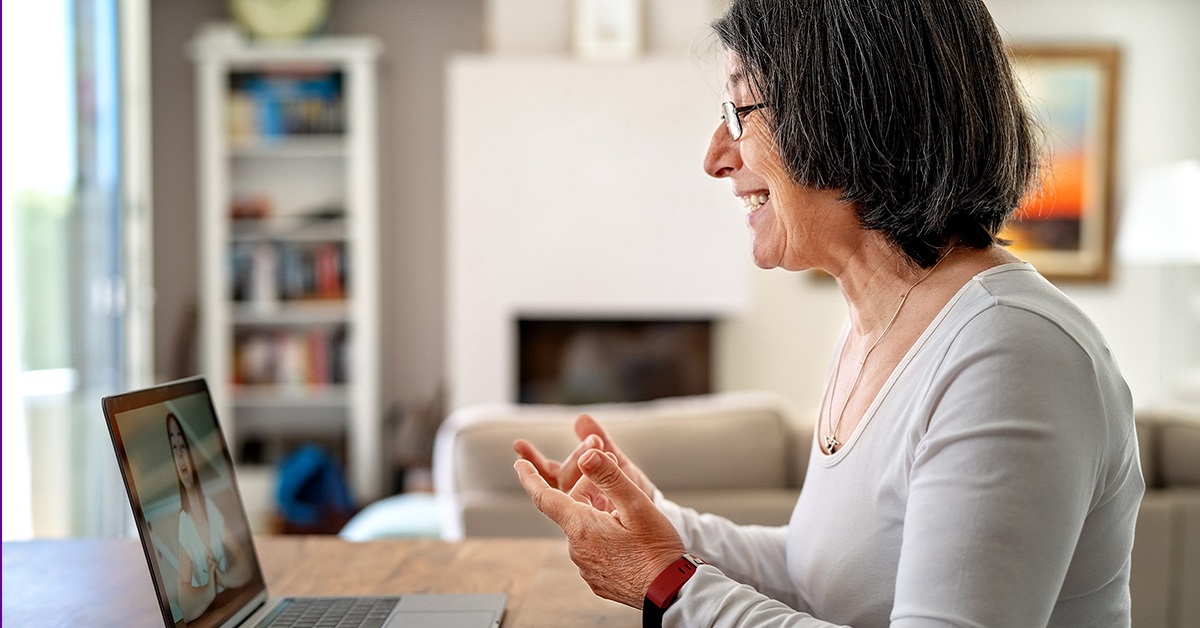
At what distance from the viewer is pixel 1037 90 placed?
16.9ft

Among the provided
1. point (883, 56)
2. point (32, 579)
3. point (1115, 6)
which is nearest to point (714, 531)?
point (883, 56)

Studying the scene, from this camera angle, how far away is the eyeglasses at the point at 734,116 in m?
1.03

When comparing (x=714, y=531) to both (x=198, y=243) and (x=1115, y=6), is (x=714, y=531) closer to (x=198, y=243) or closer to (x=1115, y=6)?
(x=198, y=243)

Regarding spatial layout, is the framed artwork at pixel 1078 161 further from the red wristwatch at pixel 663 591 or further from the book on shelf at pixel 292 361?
the red wristwatch at pixel 663 591

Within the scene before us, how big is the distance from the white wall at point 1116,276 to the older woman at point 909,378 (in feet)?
13.4

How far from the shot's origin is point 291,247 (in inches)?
189

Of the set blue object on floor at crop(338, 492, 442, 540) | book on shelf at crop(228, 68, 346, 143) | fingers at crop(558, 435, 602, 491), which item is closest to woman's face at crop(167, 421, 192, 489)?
fingers at crop(558, 435, 602, 491)

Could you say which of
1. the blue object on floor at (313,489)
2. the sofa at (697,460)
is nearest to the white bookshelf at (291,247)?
the blue object on floor at (313,489)

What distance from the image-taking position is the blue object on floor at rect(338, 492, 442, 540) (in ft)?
9.78

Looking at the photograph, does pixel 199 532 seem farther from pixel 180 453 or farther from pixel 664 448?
pixel 664 448

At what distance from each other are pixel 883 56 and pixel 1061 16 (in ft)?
15.9

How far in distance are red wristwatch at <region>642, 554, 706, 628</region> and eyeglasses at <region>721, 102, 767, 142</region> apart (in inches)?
16.9

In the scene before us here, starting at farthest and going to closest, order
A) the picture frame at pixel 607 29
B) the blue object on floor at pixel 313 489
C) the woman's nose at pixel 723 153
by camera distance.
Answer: the picture frame at pixel 607 29
the blue object on floor at pixel 313 489
the woman's nose at pixel 723 153

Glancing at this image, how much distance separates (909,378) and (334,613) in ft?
1.86
